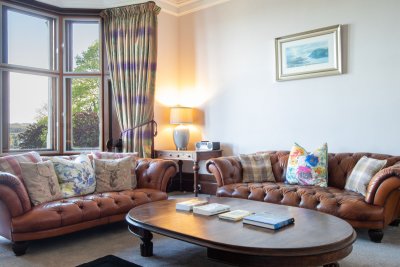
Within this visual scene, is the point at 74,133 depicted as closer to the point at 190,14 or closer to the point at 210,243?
the point at 190,14

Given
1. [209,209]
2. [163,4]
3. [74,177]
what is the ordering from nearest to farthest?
[209,209], [74,177], [163,4]

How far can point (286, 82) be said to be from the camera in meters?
4.54

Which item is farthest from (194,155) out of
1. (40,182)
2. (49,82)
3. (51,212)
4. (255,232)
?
(255,232)

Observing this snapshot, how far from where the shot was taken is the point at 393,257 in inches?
102

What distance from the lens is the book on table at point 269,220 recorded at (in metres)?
2.11

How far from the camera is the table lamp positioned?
17.3 ft

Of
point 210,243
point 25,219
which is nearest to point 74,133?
point 25,219

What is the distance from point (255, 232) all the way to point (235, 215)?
0.34 meters

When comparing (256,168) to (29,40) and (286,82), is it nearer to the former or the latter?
(286,82)

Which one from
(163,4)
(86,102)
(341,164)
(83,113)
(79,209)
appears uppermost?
(163,4)

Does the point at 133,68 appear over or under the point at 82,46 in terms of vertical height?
under

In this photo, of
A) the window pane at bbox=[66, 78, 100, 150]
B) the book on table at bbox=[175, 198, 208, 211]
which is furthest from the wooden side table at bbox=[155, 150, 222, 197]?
the book on table at bbox=[175, 198, 208, 211]

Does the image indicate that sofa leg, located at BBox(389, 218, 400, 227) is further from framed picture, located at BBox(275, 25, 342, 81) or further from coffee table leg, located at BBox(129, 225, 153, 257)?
coffee table leg, located at BBox(129, 225, 153, 257)

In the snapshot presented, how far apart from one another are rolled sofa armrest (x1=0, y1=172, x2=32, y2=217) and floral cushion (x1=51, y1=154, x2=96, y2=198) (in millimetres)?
492
